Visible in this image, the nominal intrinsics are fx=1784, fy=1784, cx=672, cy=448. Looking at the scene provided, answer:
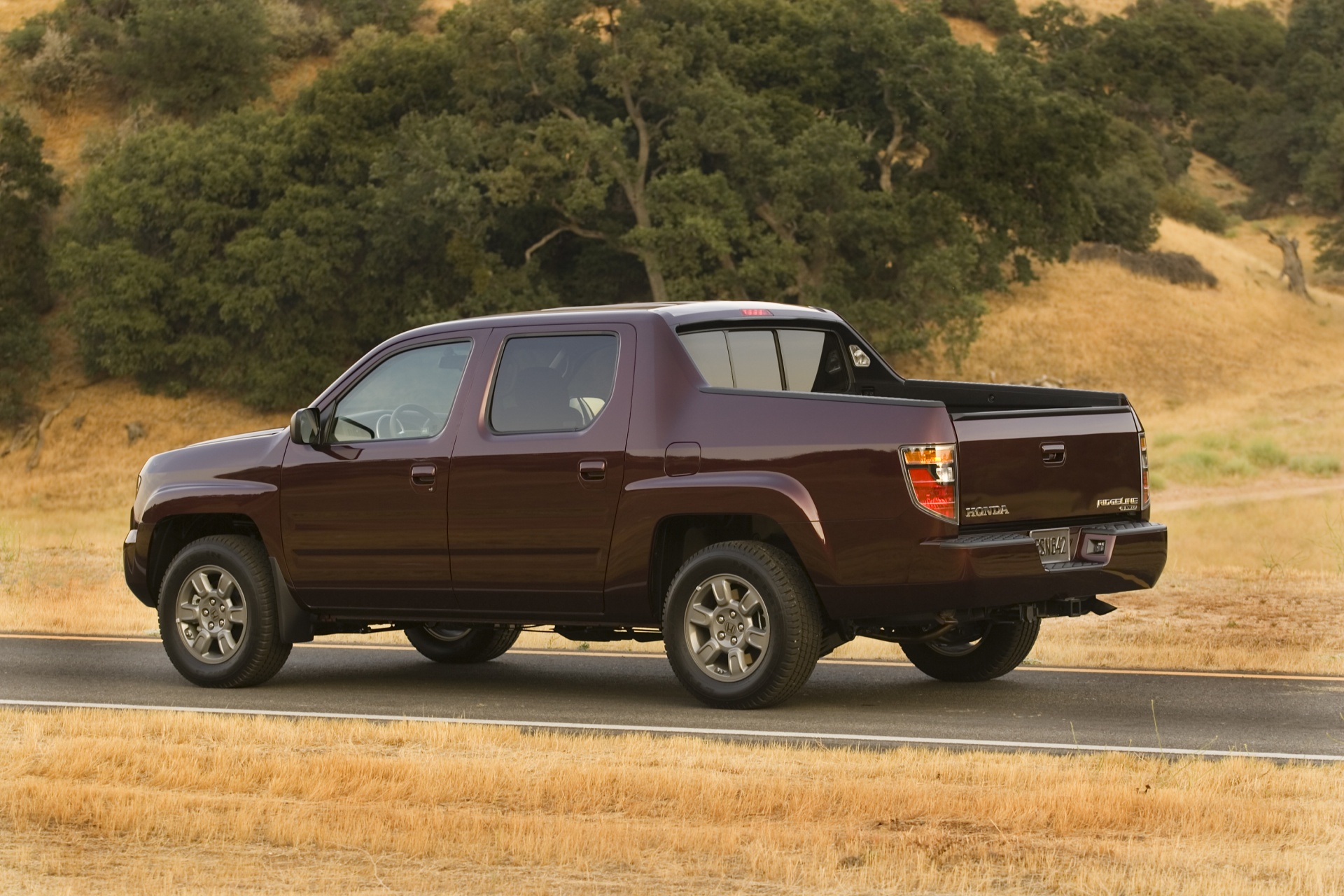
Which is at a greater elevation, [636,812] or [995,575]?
[995,575]

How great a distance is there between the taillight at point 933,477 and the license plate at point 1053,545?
578 millimetres

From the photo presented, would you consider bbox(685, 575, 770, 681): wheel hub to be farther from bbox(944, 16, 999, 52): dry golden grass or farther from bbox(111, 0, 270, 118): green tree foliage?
bbox(944, 16, 999, 52): dry golden grass

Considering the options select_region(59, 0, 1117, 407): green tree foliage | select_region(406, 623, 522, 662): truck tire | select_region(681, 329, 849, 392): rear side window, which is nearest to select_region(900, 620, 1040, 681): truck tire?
select_region(681, 329, 849, 392): rear side window

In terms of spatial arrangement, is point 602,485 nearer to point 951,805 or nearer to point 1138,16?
point 951,805

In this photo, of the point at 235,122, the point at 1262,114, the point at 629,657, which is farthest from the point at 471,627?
the point at 1262,114

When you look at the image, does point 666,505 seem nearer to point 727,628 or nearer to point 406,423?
point 727,628

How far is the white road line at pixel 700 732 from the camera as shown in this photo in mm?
7836

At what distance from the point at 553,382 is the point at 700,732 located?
224cm

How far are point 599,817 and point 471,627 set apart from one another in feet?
17.4

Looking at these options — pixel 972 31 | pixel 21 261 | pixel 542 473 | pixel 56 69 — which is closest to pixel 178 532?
pixel 542 473

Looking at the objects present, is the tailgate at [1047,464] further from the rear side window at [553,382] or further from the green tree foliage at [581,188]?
the green tree foliage at [581,188]

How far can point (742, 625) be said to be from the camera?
899 cm

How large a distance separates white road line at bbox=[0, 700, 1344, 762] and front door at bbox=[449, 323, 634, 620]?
0.84 meters

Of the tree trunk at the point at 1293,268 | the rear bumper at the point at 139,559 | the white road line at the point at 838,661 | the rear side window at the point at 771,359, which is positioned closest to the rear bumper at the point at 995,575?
the rear side window at the point at 771,359
